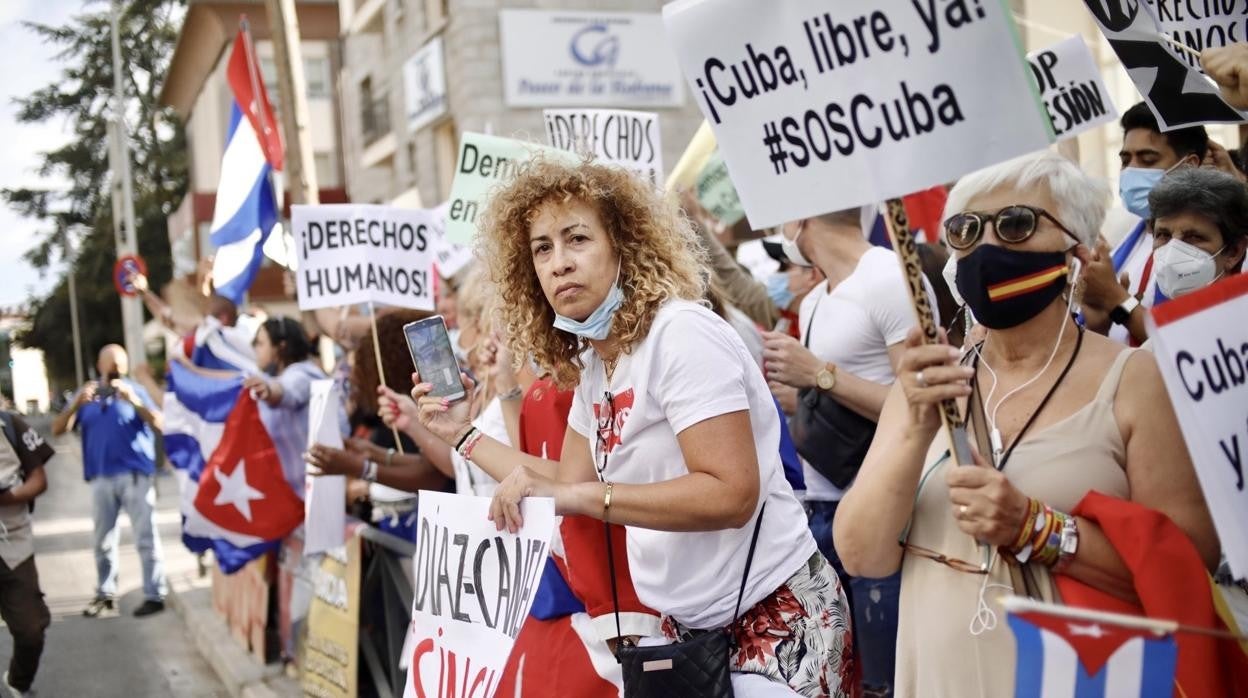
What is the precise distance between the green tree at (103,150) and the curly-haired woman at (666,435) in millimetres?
50348

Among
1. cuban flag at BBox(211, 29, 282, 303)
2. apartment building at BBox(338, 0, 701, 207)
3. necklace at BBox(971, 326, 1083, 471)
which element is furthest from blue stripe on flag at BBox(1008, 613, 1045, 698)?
apartment building at BBox(338, 0, 701, 207)

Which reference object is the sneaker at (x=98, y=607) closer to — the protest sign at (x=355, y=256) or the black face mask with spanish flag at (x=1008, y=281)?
the protest sign at (x=355, y=256)

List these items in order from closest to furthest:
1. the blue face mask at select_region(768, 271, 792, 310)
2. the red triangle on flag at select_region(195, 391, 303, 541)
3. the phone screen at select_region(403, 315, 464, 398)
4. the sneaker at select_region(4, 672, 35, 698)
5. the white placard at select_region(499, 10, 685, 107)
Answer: the phone screen at select_region(403, 315, 464, 398)
the blue face mask at select_region(768, 271, 792, 310)
the red triangle on flag at select_region(195, 391, 303, 541)
the sneaker at select_region(4, 672, 35, 698)
the white placard at select_region(499, 10, 685, 107)

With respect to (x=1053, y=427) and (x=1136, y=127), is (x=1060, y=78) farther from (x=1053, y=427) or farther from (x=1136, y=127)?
(x=1053, y=427)

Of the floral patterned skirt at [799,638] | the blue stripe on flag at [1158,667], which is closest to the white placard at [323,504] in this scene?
the floral patterned skirt at [799,638]

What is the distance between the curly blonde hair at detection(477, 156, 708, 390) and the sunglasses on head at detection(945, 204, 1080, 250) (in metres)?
0.85

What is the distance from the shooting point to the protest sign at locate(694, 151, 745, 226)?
8227mm

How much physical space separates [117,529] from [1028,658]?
10812mm

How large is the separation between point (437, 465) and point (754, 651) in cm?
249

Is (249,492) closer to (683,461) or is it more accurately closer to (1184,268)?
(683,461)

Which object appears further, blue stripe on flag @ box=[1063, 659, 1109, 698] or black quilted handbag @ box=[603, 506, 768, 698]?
black quilted handbag @ box=[603, 506, 768, 698]

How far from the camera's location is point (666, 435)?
10.1 ft

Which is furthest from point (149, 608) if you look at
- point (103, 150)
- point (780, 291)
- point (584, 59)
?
point (103, 150)

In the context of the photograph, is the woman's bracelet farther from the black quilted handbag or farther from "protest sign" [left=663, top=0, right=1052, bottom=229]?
"protest sign" [left=663, top=0, right=1052, bottom=229]
